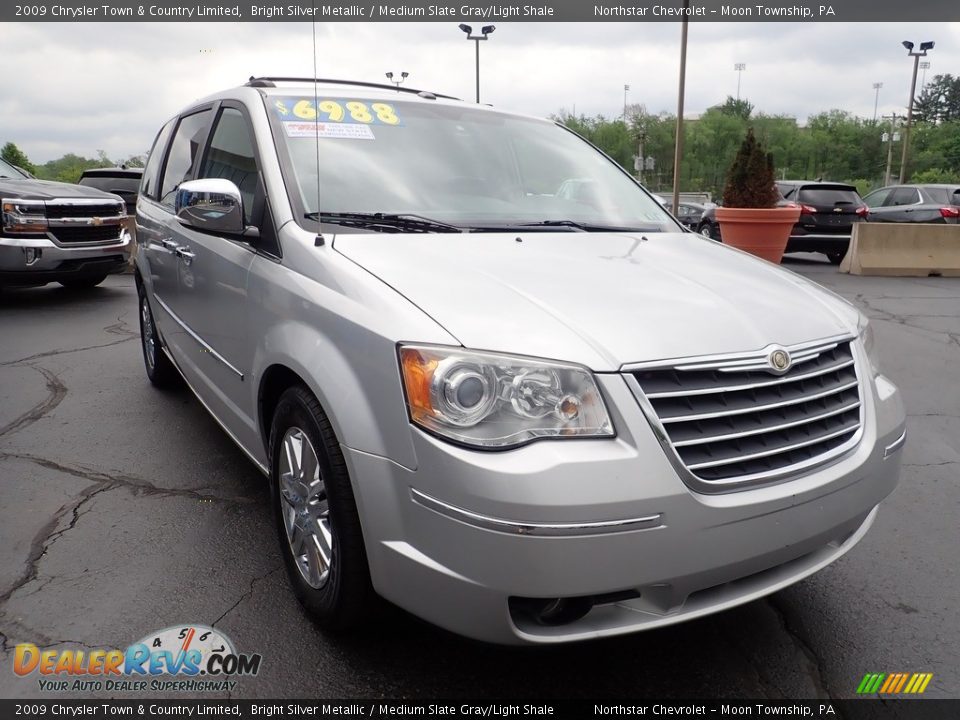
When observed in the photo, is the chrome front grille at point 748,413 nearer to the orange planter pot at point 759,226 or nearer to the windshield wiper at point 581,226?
the windshield wiper at point 581,226

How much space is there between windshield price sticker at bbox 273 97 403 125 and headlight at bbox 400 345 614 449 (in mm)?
1549

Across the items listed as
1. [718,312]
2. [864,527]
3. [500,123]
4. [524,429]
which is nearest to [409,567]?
[524,429]

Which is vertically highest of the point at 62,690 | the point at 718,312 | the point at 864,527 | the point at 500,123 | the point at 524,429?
the point at 500,123

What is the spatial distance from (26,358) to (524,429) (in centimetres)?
576

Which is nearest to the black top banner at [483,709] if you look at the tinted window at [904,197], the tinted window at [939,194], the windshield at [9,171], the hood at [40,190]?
the hood at [40,190]

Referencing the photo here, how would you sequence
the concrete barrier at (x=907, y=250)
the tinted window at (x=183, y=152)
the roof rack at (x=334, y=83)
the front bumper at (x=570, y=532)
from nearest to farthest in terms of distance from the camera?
1. the front bumper at (x=570, y=532)
2. the roof rack at (x=334, y=83)
3. the tinted window at (x=183, y=152)
4. the concrete barrier at (x=907, y=250)

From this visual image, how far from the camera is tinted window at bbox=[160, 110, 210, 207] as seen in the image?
3.77 metres

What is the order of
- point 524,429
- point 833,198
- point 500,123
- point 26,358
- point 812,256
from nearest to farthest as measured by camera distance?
point 524,429 < point 500,123 < point 26,358 < point 833,198 < point 812,256

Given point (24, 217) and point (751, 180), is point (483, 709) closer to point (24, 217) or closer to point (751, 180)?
point (24, 217)

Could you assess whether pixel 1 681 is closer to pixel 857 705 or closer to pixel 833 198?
pixel 857 705

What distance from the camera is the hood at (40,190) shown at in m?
8.14

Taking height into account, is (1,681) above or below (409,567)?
below

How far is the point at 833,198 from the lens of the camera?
1377cm

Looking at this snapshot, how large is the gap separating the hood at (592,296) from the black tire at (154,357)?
9.93ft
